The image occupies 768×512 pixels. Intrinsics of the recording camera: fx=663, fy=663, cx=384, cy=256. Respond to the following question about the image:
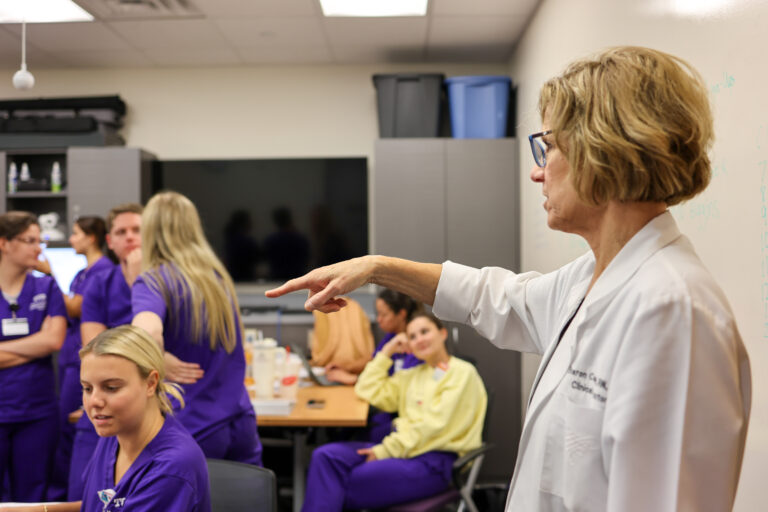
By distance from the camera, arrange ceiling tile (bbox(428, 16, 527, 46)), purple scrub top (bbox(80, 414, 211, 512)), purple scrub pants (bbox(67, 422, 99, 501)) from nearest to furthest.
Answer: purple scrub top (bbox(80, 414, 211, 512))
purple scrub pants (bbox(67, 422, 99, 501))
ceiling tile (bbox(428, 16, 527, 46))

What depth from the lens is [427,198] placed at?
436 cm

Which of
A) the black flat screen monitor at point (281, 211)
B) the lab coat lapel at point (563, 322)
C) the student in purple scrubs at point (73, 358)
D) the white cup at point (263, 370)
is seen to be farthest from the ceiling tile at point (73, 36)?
the lab coat lapel at point (563, 322)

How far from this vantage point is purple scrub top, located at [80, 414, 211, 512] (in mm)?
1465

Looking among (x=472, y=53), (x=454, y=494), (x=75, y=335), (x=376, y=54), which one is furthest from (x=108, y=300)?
(x=472, y=53)

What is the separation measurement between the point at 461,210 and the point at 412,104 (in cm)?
78

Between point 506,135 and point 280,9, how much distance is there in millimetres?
1788

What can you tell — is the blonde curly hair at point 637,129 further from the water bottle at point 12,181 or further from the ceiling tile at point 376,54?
the water bottle at point 12,181

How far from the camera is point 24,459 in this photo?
2662 millimetres

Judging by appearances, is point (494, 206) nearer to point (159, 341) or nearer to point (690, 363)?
point (159, 341)

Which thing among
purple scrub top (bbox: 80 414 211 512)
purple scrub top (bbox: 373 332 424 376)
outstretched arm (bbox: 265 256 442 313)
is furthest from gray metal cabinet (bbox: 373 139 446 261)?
outstretched arm (bbox: 265 256 442 313)

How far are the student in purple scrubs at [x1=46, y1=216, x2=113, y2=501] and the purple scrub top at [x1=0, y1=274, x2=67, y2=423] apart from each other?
18 centimetres

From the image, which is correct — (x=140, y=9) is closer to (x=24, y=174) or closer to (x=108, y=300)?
(x=24, y=174)

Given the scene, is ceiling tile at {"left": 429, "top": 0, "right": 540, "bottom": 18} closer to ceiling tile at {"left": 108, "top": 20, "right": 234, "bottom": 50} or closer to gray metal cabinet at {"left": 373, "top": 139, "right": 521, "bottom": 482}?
gray metal cabinet at {"left": 373, "top": 139, "right": 521, "bottom": 482}

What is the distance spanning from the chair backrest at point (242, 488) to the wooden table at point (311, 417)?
1024 mm
